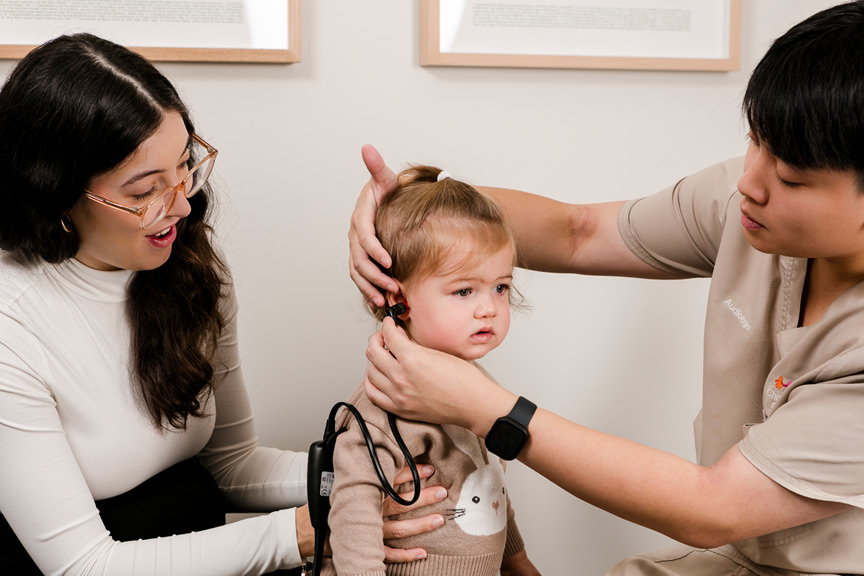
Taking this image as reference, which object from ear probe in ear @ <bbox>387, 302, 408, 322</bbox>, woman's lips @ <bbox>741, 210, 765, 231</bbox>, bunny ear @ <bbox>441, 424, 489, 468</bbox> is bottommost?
bunny ear @ <bbox>441, 424, 489, 468</bbox>

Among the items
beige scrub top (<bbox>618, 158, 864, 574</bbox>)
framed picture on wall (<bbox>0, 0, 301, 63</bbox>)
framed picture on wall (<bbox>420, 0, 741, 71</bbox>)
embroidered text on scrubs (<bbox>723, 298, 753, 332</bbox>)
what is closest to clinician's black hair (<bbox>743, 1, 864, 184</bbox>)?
beige scrub top (<bbox>618, 158, 864, 574</bbox>)

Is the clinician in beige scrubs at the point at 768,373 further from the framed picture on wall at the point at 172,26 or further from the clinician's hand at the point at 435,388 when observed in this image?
the framed picture on wall at the point at 172,26

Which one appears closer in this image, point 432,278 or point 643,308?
point 432,278

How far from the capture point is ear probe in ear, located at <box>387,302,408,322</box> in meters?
1.22

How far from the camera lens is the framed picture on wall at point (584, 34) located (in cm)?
189

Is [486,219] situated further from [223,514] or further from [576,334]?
[576,334]

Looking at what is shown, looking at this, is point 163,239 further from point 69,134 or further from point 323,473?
point 323,473

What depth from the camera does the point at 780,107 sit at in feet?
3.22

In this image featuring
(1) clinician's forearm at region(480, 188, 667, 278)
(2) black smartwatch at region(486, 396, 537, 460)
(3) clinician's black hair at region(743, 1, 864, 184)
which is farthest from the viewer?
(1) clinician's forearm at region(480, 188, 667, 278)

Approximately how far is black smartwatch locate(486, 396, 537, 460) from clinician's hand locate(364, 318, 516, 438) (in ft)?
0.05

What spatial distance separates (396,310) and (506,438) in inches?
10.9

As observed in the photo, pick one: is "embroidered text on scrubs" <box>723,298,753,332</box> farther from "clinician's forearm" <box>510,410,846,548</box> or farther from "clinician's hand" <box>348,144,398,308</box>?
→ "clinician's hand" <box>348,144,398,308</box>

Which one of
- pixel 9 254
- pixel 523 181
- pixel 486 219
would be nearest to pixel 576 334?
pixel 523 181

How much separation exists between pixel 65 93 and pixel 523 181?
121 cm
